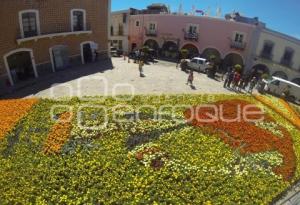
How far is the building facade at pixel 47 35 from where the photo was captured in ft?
82.0

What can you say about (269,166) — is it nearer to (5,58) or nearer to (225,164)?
(225,164)

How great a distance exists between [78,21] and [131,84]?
393 inches

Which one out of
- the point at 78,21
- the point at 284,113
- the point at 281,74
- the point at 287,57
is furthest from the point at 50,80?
the point at 287,57

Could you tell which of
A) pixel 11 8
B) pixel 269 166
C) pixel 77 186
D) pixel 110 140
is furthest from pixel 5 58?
pixel 269 166

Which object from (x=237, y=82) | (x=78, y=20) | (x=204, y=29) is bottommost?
(x=237, y=82)

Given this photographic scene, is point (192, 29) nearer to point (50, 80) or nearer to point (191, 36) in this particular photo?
point (191, 36)

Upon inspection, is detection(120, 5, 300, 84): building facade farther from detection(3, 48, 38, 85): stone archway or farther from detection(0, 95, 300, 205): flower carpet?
detection(3, 48, 38, 85): stone archway

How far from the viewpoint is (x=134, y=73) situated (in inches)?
1221

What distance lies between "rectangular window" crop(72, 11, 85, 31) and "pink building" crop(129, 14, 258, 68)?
63.7ft

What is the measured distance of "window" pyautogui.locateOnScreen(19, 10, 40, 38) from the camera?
25.7 meters

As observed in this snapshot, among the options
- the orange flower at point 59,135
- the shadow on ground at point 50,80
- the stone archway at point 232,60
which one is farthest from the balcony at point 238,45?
the orange flower at point 59,135

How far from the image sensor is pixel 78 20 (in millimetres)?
31469

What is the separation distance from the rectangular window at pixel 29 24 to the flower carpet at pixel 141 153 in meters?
8.62

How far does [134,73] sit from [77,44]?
6665 mm
